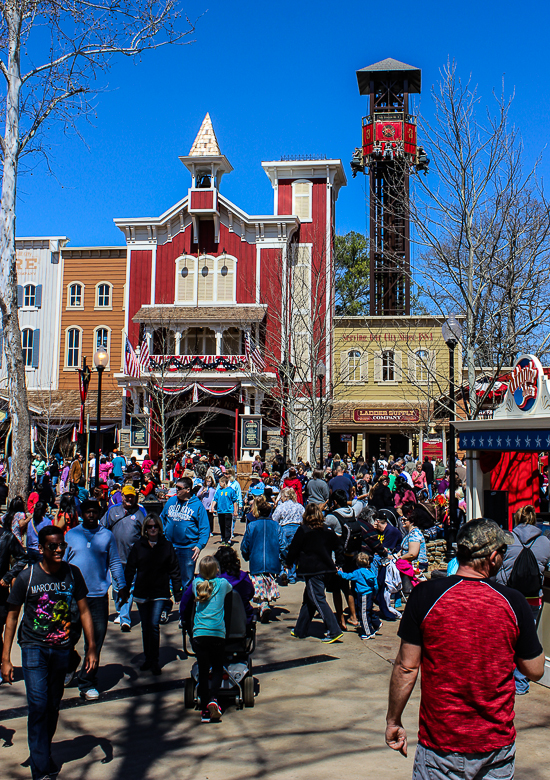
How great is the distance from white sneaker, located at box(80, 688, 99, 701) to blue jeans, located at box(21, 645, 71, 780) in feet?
5.01

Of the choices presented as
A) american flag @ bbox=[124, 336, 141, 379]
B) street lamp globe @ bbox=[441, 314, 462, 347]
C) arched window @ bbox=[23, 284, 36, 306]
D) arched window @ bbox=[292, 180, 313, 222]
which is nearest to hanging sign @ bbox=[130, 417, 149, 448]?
american flag @ bbox=[124, 336, 141, 379]

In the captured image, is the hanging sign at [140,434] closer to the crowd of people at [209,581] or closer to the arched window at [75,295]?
the arched window at [75,295]

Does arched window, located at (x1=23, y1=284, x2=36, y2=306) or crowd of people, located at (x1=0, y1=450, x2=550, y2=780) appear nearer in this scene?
crowd of people, located at (x1=0, y1=450, x2=550, y2=780)

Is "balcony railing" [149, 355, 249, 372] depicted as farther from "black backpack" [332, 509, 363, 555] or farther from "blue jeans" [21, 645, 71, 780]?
"blue jeans" [21, 645, 71, 780]

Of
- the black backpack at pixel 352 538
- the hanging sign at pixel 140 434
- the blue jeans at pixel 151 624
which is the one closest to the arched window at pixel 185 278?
the hanging sign at pixel 140 434

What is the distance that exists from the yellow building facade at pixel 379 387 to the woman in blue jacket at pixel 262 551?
25189 millimetres

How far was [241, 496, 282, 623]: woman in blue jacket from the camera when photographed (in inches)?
344

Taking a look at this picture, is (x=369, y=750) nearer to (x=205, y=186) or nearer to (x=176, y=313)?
(x=176, y=313)

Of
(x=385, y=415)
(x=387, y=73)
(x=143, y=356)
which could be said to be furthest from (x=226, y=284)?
(x=387, y=73)

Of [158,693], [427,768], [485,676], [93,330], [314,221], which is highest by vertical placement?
[314,221]

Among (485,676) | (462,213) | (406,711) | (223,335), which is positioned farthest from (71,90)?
(223,335)

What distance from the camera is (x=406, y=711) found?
5.85 metres

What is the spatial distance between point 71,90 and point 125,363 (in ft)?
55.2

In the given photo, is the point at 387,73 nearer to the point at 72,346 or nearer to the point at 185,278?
the point at 185,278
